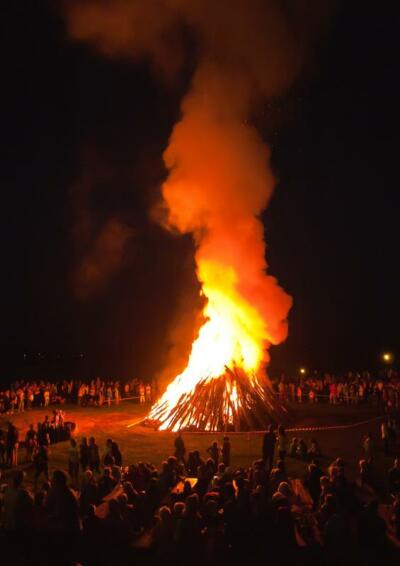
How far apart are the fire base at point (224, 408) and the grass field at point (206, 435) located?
70cm

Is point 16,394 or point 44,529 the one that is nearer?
point 44,529

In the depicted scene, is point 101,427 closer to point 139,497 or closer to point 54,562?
point 139,497

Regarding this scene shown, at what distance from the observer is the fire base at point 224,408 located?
21.4m

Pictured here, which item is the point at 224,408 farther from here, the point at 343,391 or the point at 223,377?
the point at 343,391

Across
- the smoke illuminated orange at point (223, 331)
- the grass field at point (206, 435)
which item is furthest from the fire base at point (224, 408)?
the smoke illuminated orange at point (223, 331)

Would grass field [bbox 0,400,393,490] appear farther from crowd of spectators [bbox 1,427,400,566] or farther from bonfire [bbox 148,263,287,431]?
crowd of spectators [bbox 1,427,400,566]

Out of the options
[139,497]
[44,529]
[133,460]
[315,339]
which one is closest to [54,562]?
[44,529]

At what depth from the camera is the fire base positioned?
21438 mm

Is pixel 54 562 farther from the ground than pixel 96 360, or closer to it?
closer to it

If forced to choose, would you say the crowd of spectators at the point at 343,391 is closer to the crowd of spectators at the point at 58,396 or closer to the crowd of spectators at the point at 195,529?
the crowd of spectators at the point at 58,396

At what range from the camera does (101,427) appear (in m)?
22.9

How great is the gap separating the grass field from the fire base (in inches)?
27.7

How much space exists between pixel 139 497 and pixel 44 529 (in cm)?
197

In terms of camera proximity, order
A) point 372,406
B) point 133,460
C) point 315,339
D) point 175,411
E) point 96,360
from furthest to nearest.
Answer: point 315,339 → point 96,360 → point 372,406 → point 175,411 → point 133,460
